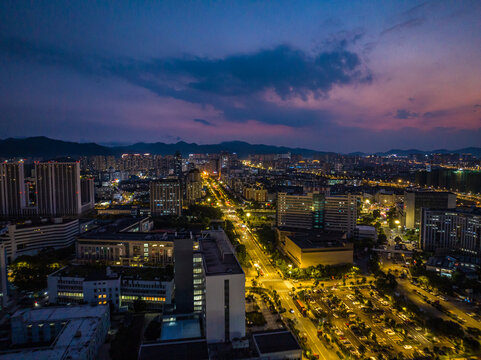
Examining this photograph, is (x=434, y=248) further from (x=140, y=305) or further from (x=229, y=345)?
(x=140, y=305)

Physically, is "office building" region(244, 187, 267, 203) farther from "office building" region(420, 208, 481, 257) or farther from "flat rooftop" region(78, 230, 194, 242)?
"flat rooftop" region(78, 230, 194, 242)

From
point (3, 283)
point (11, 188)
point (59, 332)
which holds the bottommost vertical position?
point (59, 332)

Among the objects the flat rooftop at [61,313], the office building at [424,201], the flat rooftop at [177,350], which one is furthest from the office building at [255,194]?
the flat rooftop at [177,350]

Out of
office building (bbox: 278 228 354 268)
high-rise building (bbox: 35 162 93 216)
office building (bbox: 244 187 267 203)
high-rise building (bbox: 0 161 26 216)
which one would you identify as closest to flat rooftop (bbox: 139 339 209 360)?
office building (bbox: 278 228 354 268)

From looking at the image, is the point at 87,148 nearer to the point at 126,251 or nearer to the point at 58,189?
the point at 58,189

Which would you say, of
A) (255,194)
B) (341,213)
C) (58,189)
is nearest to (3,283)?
(58,189)

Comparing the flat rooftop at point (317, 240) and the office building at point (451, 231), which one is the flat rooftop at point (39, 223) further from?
the office building at point (451, 231)
